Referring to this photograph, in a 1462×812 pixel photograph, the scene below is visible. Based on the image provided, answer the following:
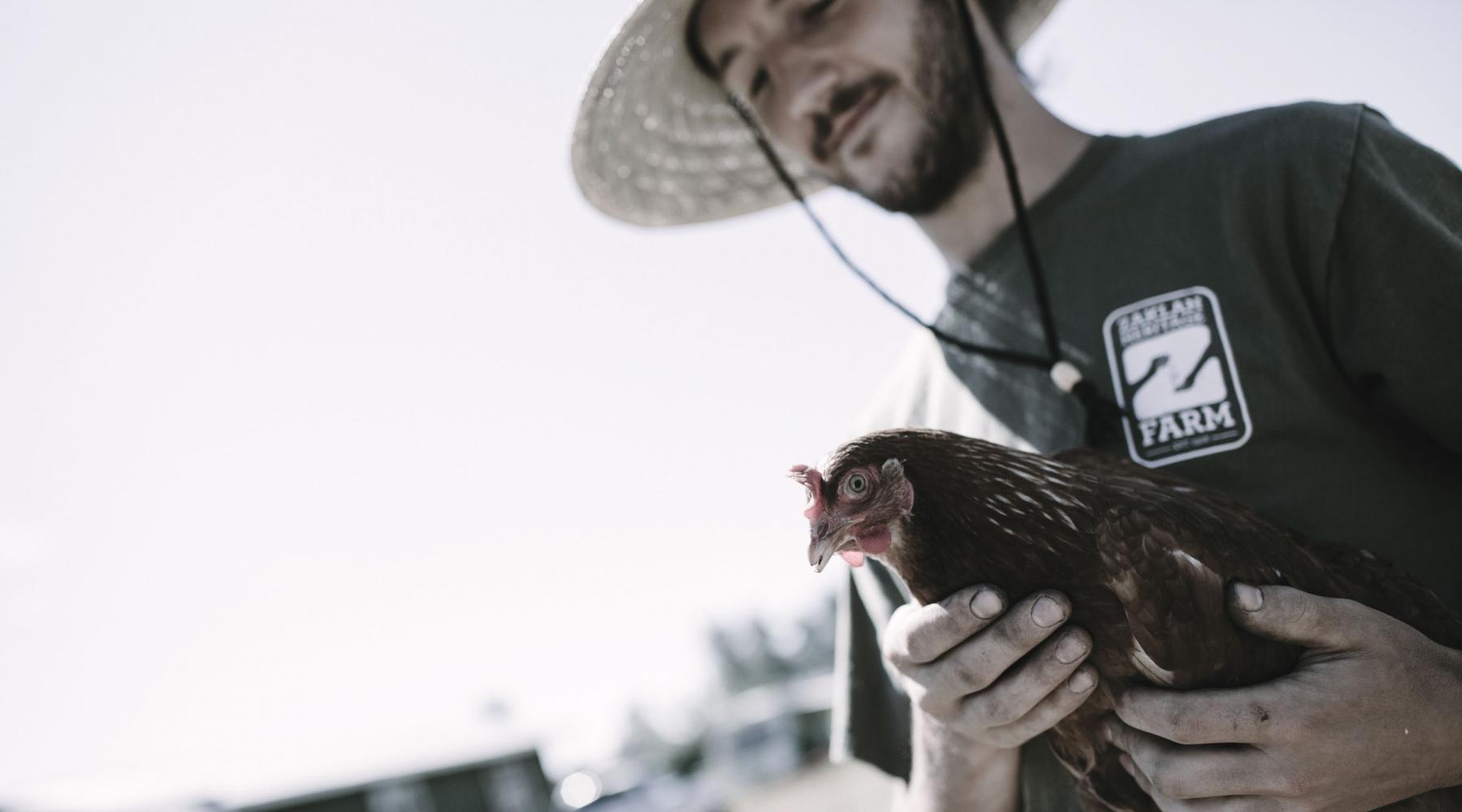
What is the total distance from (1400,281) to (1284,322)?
0.19 meters

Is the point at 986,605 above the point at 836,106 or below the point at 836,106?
below

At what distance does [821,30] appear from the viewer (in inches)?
87.7

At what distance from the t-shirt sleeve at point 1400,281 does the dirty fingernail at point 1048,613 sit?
2.54 feet

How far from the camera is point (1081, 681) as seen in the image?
130 centimetres

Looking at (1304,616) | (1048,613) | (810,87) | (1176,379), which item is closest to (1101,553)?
(1048,613)

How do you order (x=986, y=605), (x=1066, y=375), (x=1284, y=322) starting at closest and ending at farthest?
(x=986, y=605) → (x=1284, y=322) → (x=1066, y=375)

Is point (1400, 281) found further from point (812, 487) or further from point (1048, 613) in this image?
point (812, 487)

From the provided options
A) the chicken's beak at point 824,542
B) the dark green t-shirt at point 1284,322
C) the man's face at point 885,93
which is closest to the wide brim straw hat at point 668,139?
the man's face at point 885,93

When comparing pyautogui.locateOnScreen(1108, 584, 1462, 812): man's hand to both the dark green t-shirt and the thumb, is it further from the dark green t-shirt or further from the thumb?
the dark green t-shirt

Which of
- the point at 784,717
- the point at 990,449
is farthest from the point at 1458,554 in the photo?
the point at 784,717

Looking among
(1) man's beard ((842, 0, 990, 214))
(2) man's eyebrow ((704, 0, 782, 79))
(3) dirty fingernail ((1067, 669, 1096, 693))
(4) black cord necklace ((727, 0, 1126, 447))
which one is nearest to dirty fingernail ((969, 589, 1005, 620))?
(3) dirty fingernail ((1067, 669, 1096, 693))

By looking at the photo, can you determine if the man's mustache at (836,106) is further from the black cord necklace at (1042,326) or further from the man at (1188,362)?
the black cord necklace at (1042,326)

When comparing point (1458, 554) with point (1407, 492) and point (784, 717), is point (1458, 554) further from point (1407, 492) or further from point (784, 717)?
point (784, 717)

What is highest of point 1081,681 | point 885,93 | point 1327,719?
point 885,93
